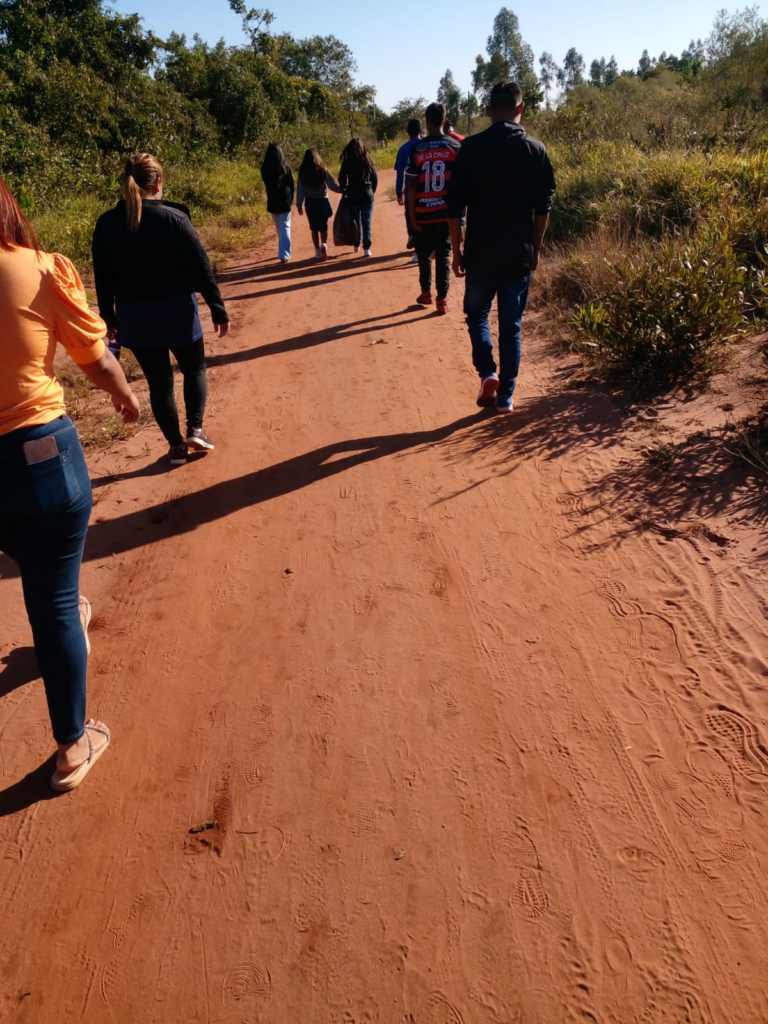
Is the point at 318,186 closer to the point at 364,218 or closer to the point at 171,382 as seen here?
the point at 364,218

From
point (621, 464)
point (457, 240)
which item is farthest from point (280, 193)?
point (621, 464)

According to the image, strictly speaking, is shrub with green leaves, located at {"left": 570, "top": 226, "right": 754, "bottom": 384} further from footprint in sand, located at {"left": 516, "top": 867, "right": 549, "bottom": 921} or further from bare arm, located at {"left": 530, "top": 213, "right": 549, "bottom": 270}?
footprint in sand, located at {"left": 516, "top": 867, "right": 549, "bottom": 921}

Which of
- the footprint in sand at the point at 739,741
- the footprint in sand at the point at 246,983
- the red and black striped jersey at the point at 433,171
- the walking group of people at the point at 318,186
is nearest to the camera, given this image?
the footprint in sand at the point at 246,983

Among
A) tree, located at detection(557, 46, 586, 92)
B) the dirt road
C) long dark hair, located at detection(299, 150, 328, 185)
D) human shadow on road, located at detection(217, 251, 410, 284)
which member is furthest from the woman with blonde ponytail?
tree, located at detection(557, 46, 586, 92)

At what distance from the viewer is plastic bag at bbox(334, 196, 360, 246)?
9484 millimetres

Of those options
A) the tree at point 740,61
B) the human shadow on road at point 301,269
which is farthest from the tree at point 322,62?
the human shadow on road at point 301,269

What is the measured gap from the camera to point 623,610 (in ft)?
9.77

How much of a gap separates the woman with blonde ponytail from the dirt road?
867mm

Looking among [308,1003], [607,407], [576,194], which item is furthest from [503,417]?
[576,194]

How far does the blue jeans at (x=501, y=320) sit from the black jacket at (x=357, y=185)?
17.4 feet

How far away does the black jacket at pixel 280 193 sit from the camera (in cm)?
991

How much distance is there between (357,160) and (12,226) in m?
8.10

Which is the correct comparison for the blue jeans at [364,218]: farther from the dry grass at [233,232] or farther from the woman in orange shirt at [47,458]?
the woman in orange shirt at [47,458]

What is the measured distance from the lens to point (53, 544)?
222 cm
